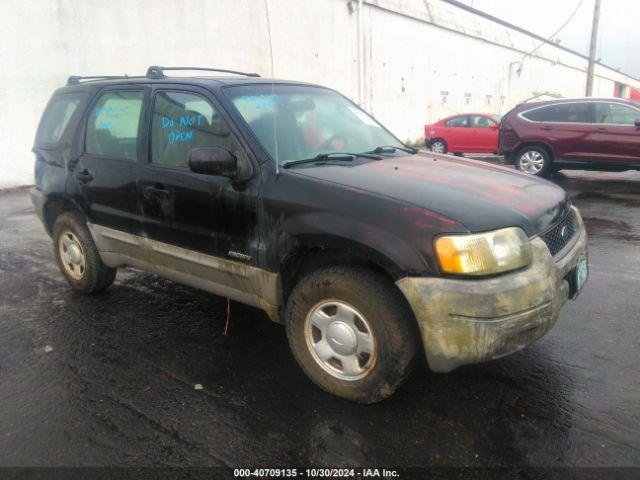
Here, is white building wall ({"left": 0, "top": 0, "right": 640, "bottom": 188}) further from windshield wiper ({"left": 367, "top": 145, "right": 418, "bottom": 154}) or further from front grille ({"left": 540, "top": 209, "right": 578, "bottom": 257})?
front grille ({"left": 540, "top": 209, "right": 578, "bottom": 257})

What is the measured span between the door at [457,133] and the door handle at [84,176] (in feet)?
46.9

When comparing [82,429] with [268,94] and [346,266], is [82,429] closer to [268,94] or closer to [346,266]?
[346,266]

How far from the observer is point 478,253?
2.38 metres

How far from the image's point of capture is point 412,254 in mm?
2400

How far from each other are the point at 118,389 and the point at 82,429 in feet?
1.25

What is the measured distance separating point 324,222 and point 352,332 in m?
0.60

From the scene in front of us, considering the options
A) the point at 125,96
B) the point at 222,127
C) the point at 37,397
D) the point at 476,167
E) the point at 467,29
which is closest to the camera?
the point at 37,397

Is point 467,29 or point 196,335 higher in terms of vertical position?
point 467,29

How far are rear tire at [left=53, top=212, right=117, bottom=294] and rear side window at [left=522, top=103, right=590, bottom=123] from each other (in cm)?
937

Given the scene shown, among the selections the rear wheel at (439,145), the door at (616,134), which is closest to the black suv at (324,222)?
the door at (616,134)

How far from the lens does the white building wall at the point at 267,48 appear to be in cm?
1085

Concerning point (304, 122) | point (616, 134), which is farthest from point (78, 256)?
point (616, 134)

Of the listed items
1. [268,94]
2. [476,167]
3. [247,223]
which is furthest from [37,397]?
[476,167]

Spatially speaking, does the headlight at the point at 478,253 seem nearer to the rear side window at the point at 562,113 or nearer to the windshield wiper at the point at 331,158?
the windshield wiper at the point at 331,158
